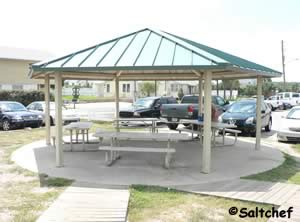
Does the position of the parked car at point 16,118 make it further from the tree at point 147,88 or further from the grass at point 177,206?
the tree at point 147,88

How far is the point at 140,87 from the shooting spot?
55.7m

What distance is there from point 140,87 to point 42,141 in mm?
43407

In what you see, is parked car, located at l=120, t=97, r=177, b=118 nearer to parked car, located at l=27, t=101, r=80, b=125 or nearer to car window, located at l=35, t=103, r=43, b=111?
parked car, located at l=27, t=101, r=80, b=125

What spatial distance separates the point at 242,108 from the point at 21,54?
3046 cm

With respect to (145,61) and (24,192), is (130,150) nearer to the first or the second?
(145,61)

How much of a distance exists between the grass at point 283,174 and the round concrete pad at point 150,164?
0.76ft

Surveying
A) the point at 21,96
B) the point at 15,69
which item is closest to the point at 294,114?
the point at 21,96

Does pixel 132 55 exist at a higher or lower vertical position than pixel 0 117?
higher

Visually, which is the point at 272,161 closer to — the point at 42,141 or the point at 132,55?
the point at 132,55

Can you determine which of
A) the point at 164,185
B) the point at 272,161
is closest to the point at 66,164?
the point at 164,185

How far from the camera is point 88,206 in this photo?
18.3 feet

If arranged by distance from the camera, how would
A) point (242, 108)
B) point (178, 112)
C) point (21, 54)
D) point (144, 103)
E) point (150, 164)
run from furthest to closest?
point (21, 54) < point (144, 103) < point (242, 108) < point (178, 112) < point (150, 164)

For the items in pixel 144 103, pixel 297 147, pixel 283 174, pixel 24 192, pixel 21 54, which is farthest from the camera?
pixel 21 54

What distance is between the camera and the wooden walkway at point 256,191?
19.3ft
